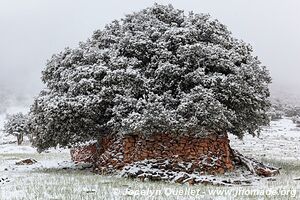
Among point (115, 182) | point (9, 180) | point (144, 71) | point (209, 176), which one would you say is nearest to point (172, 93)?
point (144, 71)

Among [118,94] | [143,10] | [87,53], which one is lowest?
[118,94]

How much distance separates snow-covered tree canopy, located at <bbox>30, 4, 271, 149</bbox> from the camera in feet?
56.1

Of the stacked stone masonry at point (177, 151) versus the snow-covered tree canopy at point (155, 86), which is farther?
the stacked stone masonry at point (177, 151)

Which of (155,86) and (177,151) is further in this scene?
(155,86)

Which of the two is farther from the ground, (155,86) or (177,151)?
(155,86)

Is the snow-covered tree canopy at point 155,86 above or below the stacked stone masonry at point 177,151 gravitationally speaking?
above

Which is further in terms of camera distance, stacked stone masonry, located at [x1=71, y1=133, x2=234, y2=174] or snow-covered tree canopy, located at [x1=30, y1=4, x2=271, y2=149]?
stacked stone masonry, located at [x1=71, y1=133, x2=234, y2=174]

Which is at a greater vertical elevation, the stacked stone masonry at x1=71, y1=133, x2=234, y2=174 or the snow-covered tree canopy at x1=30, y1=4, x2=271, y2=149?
the snow-covered tree canopy at x1=30, y1=4, x2=271, y2=149

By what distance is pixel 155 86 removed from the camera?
1864 cm

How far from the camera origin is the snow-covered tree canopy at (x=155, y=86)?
17.1m

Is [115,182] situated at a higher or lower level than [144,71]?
lower

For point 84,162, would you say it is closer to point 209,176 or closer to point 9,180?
point 9,180

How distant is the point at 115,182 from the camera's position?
15.0 m

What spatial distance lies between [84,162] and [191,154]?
28.7 feet
